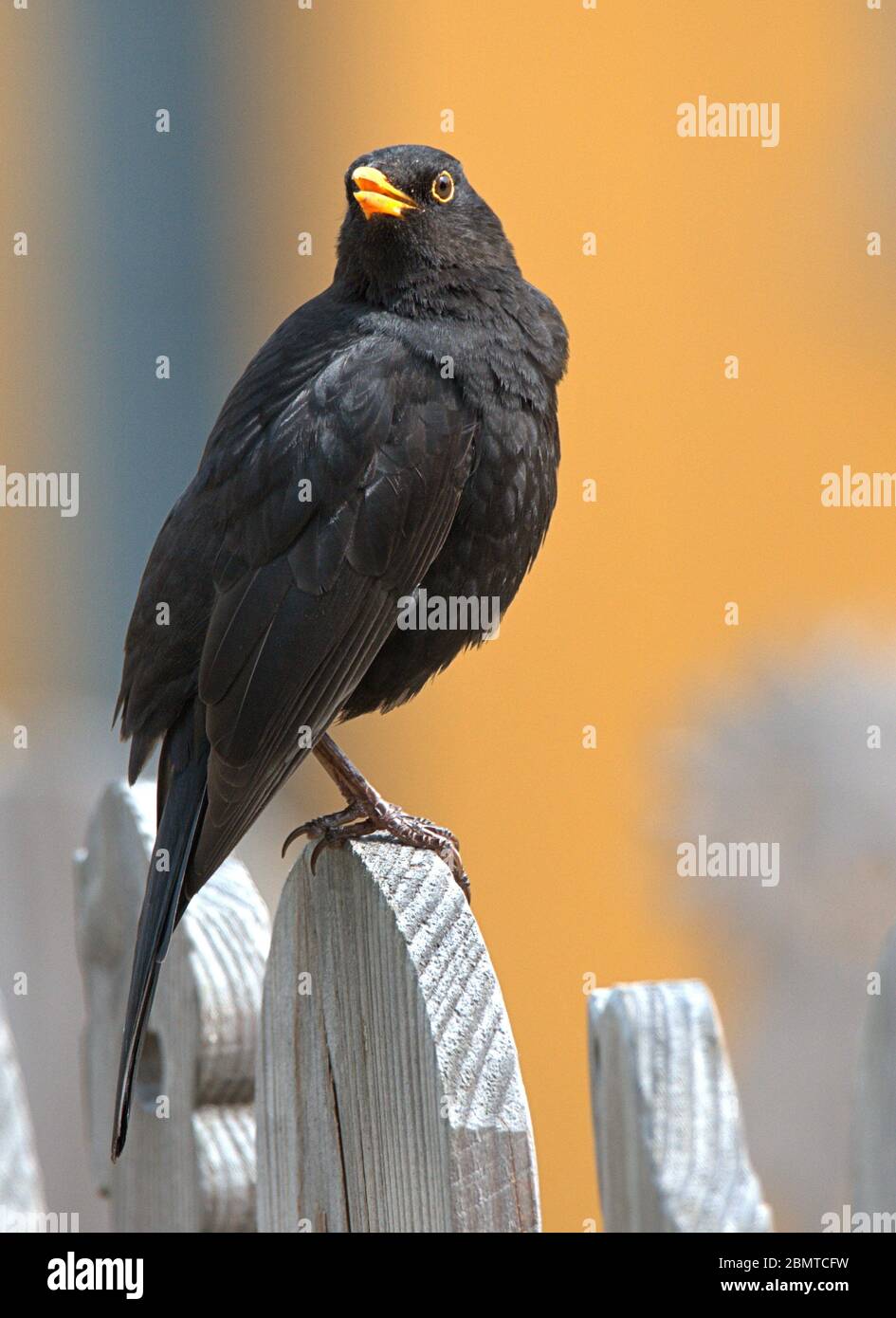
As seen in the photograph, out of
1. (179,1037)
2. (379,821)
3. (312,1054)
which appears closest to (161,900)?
(179,1037)

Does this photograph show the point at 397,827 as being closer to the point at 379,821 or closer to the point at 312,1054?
the point at 379,821

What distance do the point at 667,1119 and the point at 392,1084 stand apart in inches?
12.7

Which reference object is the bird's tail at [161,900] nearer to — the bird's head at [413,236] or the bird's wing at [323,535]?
the bird's wing at [323,535]

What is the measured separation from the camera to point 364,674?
10.2ft

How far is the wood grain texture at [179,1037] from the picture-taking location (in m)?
2.69

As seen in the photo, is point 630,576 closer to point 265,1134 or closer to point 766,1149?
point 766,1149

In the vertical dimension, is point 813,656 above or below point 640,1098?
above

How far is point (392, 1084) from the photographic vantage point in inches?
83.2

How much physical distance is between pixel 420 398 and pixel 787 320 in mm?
4672

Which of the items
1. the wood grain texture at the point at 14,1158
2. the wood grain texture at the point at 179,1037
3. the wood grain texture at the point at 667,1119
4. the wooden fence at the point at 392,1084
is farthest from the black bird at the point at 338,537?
the wood grain texture at the point at 667,1119

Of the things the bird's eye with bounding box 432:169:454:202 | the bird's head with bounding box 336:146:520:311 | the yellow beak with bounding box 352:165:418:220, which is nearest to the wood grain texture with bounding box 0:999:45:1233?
the bird's head with bounding box 336:146:520:311

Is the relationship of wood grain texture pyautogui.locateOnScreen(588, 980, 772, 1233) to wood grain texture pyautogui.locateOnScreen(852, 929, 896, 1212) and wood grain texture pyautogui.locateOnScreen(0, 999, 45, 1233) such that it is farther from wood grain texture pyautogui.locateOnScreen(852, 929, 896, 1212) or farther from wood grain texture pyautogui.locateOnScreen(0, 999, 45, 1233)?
wood grain texture pyautogui.locateOnScreen(0, 999, 45, 1233)

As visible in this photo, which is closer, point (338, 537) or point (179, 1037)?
point (179, 1037)
